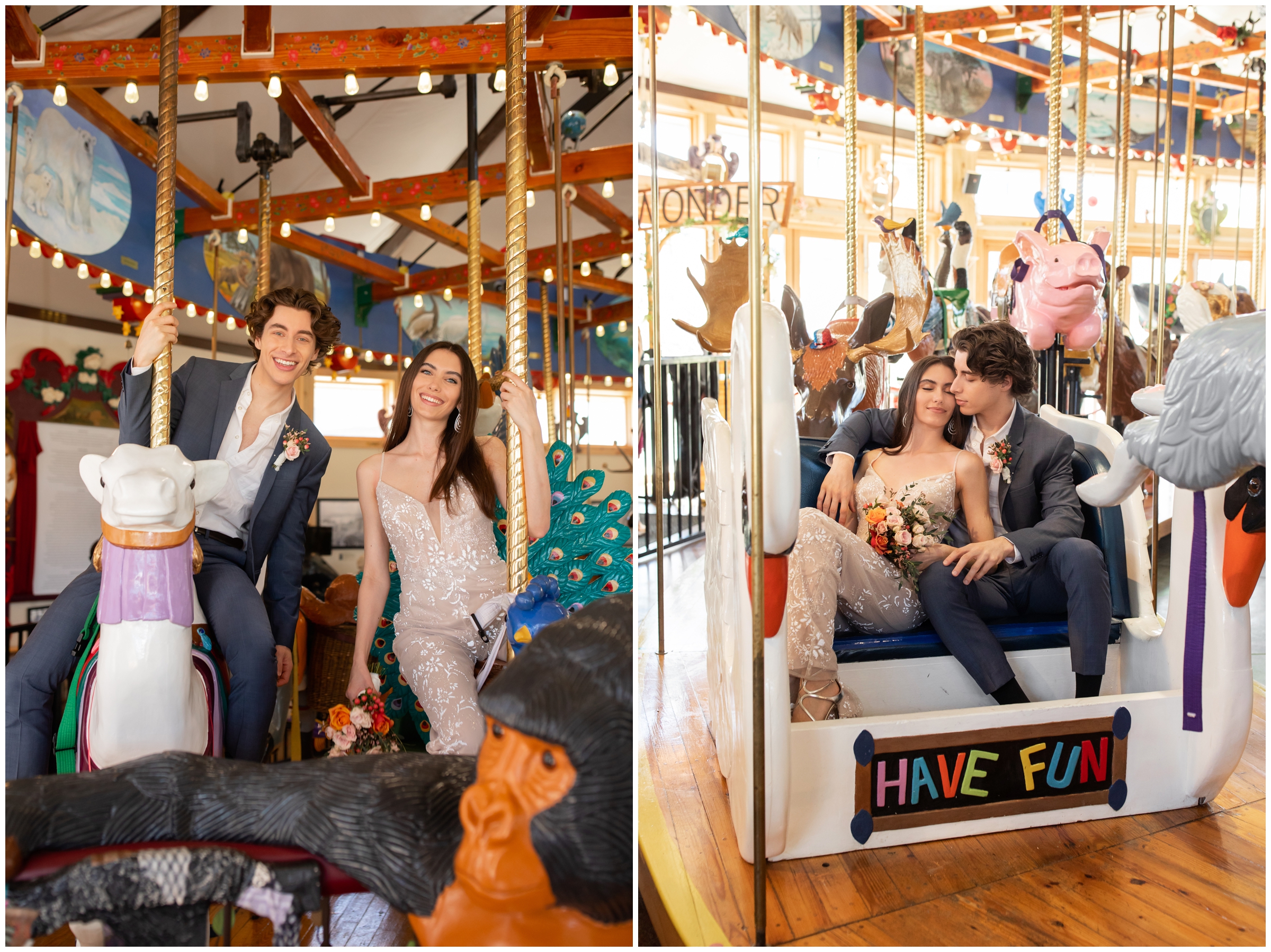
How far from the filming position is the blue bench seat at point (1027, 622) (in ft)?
7.14

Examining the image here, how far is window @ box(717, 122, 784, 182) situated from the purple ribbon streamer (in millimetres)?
6656

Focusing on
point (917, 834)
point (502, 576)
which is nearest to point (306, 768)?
point (502, 576)

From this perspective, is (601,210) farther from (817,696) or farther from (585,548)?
(817,696)

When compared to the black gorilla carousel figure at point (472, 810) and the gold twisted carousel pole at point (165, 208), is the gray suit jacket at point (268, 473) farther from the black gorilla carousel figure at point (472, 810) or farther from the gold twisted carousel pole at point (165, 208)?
the black gorilla carousel figure at point (472, 810)

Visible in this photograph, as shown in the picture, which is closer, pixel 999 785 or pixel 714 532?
pixel 999 785

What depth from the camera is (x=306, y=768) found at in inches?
47.7

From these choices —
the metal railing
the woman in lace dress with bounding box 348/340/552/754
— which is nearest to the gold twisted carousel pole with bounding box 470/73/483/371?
the woman in lace dress with bounding box 348/340/552/754

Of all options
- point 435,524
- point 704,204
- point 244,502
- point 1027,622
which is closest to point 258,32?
point 244,502

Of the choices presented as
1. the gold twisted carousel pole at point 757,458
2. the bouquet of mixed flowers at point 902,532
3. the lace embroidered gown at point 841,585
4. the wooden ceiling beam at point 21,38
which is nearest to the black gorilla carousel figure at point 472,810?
the gold twisted carousel pole at point 757,458

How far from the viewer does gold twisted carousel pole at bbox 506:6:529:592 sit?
2.02 meters

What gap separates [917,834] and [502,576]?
3.92ft

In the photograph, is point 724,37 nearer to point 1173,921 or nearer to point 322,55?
point 322,55

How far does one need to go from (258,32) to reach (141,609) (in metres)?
2.39

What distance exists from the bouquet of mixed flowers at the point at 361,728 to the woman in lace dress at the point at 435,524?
6cm
